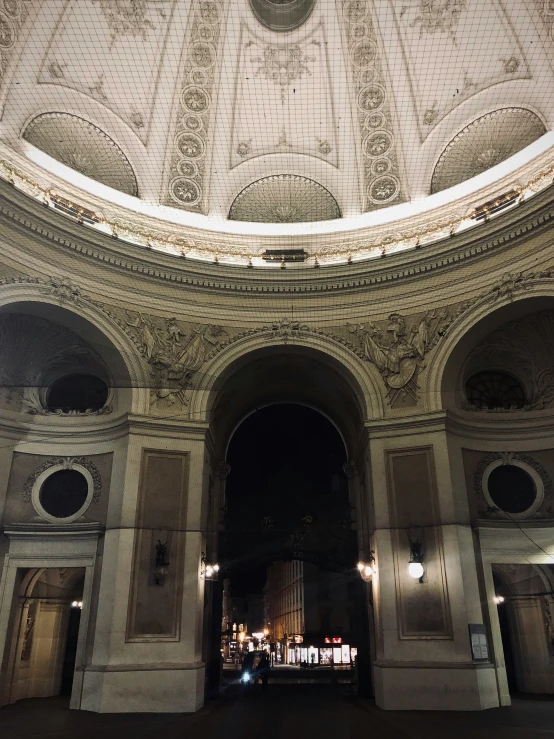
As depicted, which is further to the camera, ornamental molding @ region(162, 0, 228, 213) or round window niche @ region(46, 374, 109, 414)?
ornamental molding @ region(162, 0, 228, 213)

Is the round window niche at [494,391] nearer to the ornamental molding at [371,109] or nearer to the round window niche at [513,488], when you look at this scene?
the round window niche at [513,488]

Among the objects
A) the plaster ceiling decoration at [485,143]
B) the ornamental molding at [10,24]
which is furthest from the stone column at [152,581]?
the plaster ceiling decoration at [485,143]

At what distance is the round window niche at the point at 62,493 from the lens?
14.2m

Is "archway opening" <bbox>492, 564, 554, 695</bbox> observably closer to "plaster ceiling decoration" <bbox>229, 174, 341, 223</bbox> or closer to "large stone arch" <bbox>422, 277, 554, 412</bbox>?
"large stone arch" <bbox>422, 277, 554, 412</bbox>

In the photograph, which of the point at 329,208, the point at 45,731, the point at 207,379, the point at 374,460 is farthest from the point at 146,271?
the point at 45,731

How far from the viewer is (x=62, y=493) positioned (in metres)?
14.6

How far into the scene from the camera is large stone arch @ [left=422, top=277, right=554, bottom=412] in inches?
544

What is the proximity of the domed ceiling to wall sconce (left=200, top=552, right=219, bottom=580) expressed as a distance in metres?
10.3

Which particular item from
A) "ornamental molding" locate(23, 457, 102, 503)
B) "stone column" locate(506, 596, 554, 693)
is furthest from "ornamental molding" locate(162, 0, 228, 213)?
"stone column" locate(506, 596, 554, 693)

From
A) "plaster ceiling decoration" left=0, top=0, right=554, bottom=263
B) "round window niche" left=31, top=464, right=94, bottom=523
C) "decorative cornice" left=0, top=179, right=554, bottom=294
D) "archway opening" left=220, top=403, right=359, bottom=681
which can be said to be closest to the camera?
"decorative cornice" left=0, top=179, right=554, bottom=294

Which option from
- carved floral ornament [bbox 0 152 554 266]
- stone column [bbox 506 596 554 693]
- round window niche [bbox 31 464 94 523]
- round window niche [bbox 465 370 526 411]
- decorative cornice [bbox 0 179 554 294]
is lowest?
stone column [bbox 506 596 554 693]

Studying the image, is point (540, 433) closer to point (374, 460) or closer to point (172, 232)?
point (374, 460)

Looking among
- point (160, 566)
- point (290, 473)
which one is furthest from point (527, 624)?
point (160, 566)

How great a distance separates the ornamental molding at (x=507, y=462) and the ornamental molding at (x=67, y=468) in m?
10.0
